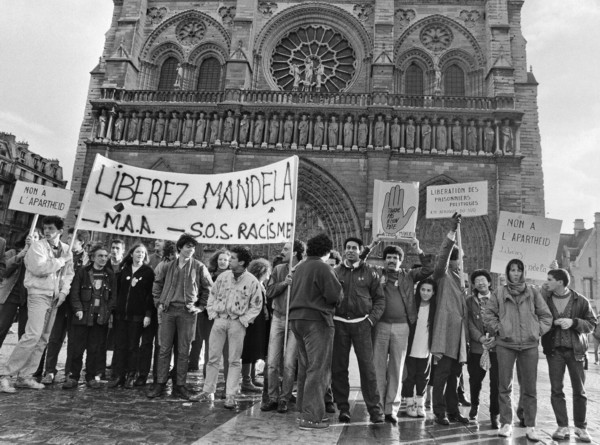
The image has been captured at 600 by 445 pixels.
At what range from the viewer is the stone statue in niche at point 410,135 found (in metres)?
18.7

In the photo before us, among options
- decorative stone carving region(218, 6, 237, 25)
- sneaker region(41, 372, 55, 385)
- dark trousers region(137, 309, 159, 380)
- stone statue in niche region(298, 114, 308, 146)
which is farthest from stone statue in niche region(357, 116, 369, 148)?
sneaker region(41, 372, 55, 385)

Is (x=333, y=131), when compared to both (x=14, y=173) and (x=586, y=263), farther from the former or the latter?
(x=14, y=173)

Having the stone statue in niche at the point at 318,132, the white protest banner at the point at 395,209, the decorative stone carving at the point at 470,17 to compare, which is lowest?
the white protest banner at the point at 395,209

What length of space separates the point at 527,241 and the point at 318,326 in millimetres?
4782

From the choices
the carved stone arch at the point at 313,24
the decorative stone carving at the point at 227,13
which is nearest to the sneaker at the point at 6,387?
the carved stone arch at the point at 313,24

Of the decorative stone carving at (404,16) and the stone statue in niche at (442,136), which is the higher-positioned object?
the decorative stone carving at (404,16)

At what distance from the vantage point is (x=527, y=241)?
788cm

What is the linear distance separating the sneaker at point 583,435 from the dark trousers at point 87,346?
6.19 m

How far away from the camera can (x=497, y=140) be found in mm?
18391

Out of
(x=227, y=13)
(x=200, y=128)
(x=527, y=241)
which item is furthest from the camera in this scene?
(x=227, y=13)

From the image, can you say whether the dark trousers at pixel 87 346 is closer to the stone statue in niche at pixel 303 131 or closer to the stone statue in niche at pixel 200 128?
the stone statue in niche at pixel 303 131

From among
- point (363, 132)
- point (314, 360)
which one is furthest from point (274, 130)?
point (314, 360)

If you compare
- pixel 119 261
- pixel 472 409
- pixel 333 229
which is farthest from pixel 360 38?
pixel 472 409

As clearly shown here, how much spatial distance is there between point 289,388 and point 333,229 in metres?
13.7
